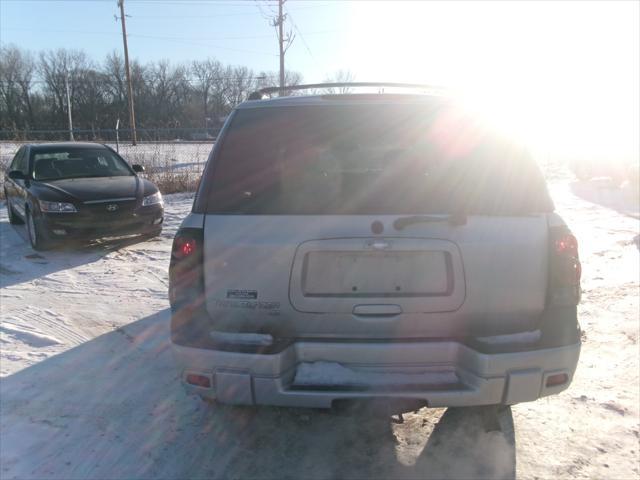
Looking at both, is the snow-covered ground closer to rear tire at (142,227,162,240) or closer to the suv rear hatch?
the suv rear hatch

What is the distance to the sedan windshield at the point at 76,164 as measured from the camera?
A: 26.7ft

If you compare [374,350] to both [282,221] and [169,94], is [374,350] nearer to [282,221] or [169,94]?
[282,221]

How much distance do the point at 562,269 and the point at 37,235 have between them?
7356mm

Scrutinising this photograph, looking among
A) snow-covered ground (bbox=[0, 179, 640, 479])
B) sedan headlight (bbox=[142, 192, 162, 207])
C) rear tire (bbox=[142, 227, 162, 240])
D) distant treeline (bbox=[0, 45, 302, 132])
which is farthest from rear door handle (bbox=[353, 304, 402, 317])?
distant treeline (bbox=[0, 45, 302, 132])

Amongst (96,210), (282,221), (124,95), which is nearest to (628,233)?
(282,221)

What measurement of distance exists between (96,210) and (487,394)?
6465 mm

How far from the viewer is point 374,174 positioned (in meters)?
2.70

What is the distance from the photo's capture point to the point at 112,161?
8.77 metres

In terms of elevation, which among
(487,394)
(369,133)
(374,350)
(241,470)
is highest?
(369,133)

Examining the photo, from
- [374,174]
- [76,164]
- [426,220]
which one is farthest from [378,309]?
[76,164]

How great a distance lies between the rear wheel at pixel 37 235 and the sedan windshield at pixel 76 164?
870 millimetres

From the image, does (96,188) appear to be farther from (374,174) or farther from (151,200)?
(374,174)

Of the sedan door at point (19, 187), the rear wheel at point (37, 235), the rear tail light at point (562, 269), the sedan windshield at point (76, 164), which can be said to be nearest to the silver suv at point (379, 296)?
the rear tail light at point (562, 269)

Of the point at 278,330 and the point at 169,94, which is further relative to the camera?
the point at 169,94
